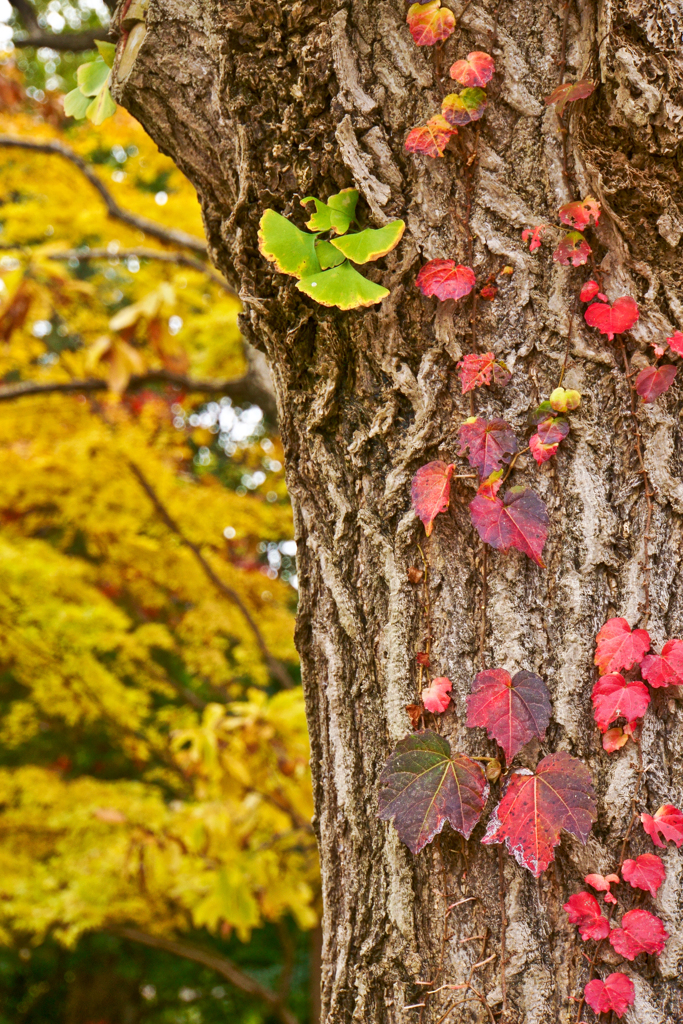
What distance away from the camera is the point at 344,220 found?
0.82m

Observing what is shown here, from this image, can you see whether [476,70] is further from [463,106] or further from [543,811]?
[543,811]

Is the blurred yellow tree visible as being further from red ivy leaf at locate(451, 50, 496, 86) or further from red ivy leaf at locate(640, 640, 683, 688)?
red ivy leaf at locate(640, 640, 683, 688)

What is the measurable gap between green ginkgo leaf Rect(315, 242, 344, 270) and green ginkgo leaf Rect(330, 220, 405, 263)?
0.06 feet

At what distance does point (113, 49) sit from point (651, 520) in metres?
1.00

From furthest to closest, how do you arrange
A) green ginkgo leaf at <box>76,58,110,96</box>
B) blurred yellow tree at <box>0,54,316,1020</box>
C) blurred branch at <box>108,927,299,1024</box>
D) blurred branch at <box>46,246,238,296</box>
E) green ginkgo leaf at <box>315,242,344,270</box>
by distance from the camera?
1. blurred branch at <box>108,927,299,1024</box>
2. blurred branch at <box>46,246,238,296</box>
3. blurred yellow tree at <box>0,54,316,1020</box>
4. green ginkgo leaf at <box>76,58,110,96</box>
5. green ginkgo leaf at <box>315,242,344,270</box>

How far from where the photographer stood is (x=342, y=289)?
0.79m

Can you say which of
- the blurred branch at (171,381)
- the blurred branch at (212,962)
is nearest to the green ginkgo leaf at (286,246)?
the blurred branch at (171,381)

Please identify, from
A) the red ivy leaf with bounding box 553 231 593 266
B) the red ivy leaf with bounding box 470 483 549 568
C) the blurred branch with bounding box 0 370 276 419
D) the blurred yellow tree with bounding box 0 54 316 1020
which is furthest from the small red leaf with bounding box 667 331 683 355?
the blurred branch with bounding box 0 370 276 419

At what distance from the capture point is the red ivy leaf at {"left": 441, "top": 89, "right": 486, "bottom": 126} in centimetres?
79

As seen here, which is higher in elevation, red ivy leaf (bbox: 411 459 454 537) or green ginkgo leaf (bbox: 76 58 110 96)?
green ginkgo leaf (bbox: 76 58 110 96)

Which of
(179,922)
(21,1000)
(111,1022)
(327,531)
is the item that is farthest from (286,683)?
(21,1000)

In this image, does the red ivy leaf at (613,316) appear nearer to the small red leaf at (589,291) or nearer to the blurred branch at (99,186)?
the small red leaf at (589,291)

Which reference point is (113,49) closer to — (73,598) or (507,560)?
(507,560)

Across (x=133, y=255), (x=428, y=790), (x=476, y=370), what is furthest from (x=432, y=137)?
(x=133, y=255)
